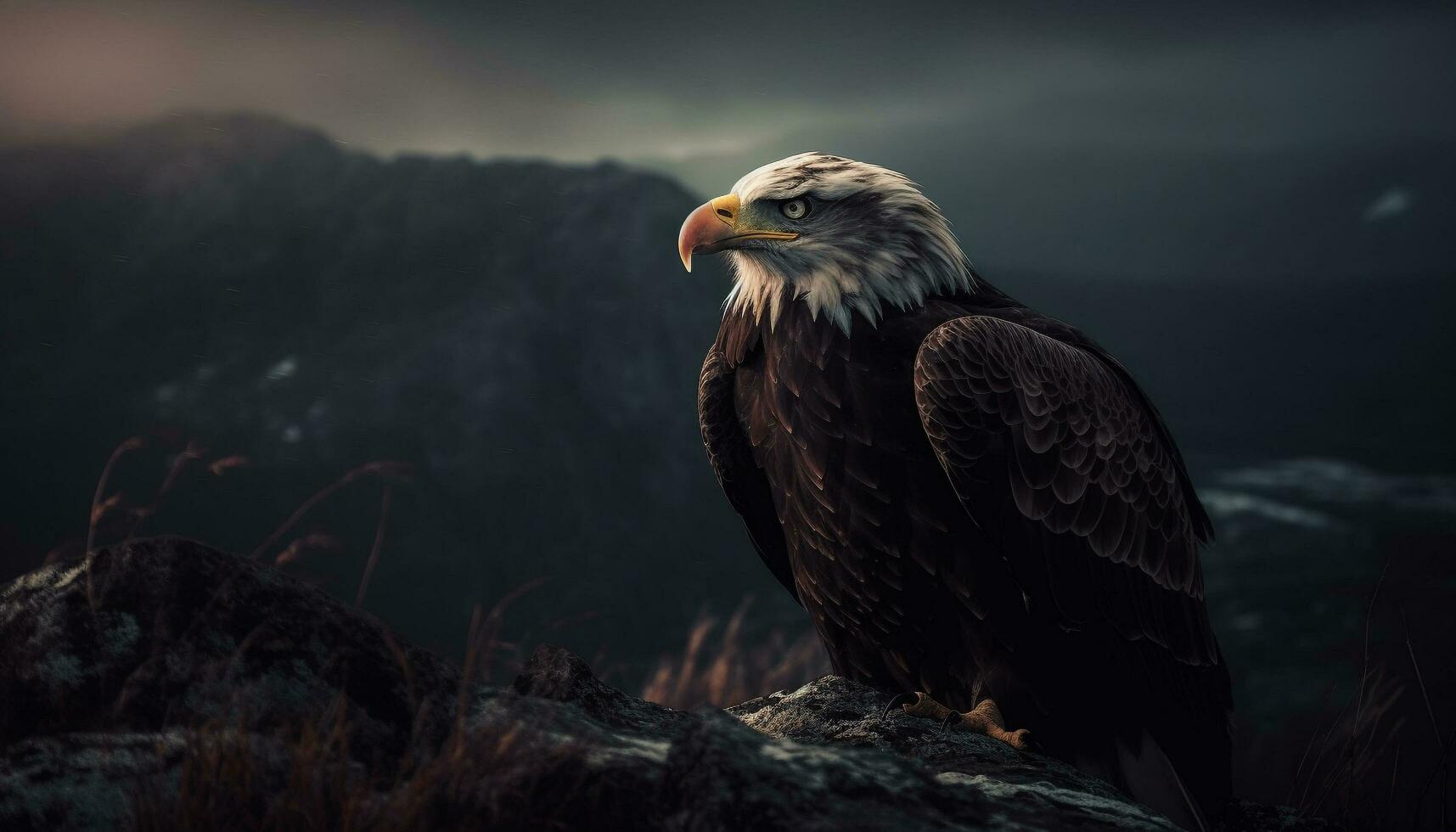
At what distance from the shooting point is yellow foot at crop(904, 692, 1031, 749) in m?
4.71

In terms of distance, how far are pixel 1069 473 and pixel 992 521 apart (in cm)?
54

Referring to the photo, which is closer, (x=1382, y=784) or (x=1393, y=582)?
(x=1393, y=582)

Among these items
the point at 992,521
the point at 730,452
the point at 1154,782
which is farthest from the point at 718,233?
the point at 1154,782

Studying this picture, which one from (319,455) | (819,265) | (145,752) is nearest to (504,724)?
(145,752)

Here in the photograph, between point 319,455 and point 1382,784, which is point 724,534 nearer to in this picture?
point 319,455

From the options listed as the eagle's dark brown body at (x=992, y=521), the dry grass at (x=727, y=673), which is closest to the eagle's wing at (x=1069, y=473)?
the eagle's dark brown body at (x=992, y=521)

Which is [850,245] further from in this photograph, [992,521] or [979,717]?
[979,717]

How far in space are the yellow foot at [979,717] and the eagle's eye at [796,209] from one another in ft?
8.37

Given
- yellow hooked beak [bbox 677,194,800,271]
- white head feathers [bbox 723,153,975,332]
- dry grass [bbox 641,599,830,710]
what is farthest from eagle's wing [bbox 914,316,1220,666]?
dry grass [bbox 641,599,830,710]

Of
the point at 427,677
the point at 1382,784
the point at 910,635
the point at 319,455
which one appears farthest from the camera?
the point at 319,455

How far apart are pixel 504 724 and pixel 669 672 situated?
655 cm

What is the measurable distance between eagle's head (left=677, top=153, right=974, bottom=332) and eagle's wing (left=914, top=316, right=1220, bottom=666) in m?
0.58

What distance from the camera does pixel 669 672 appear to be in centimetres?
934

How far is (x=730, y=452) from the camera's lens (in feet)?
18.5
